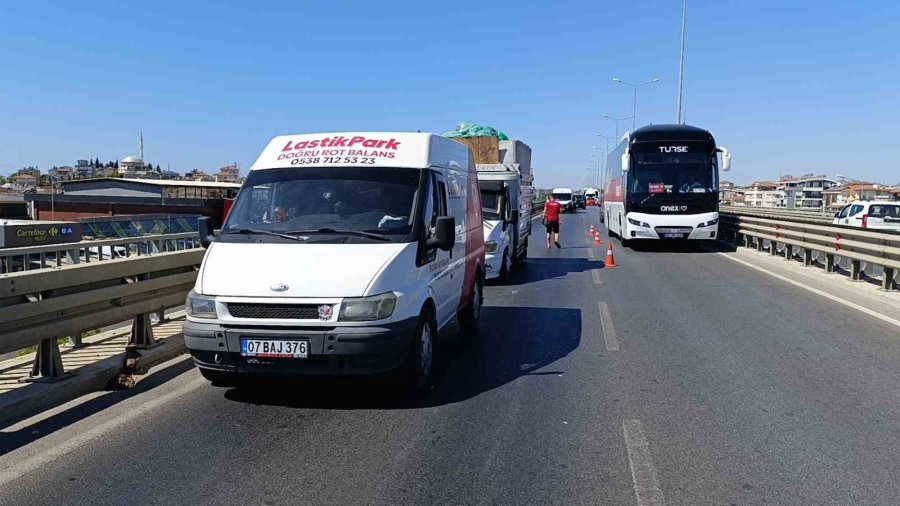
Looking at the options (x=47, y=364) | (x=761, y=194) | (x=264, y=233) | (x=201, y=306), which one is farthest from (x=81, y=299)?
(x=761, y=194)

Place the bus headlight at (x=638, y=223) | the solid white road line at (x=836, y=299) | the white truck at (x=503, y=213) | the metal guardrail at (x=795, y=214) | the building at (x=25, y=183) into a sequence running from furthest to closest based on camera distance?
the building at (x=25, y=183) → the metal guardrail at (x=795, y=214) → the bus headlight at (x=638, y=223) → the white truck at (x=503, y=213) → the solid white road line at (x=836, y=299)

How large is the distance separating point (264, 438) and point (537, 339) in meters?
4.12

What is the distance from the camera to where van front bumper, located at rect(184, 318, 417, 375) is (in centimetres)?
524

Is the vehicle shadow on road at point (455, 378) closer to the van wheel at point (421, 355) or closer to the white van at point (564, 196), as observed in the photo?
the van wheel at point (421, 355)

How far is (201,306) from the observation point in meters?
5.46

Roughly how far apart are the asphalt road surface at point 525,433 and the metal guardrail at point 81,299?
0.60 meters

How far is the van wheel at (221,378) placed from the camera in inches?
229

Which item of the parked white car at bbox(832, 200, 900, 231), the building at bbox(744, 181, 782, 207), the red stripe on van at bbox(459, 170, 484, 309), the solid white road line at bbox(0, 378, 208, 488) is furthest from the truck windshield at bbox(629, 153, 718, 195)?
the building at bbox(744, 181, 782, 207)

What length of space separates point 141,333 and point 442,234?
3.20 m

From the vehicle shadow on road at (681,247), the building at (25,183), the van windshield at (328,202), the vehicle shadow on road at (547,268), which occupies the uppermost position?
the building at (25,183)

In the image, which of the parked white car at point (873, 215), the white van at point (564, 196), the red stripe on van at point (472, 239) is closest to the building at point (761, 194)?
the white van at point (564, 196)

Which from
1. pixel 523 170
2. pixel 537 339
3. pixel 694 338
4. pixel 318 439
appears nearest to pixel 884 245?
pixel 694 338

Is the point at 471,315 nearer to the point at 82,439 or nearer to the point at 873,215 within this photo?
the point at 82,439

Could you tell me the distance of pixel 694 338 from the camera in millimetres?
8234
